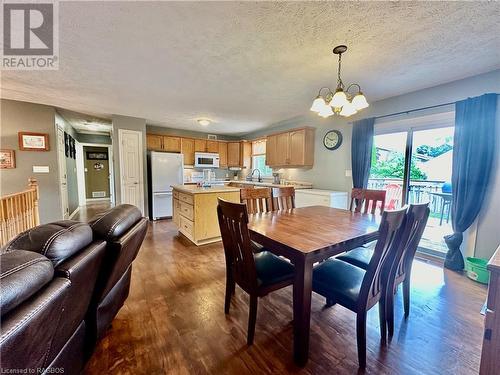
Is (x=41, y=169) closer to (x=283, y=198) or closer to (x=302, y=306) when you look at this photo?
(x=283, y=198)

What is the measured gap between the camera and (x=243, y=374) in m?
1.25

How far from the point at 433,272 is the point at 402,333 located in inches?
57.0

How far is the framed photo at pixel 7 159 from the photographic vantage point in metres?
3.70

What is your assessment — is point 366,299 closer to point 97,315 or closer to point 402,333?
point 402,333

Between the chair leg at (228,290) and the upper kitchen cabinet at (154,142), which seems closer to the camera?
the chair leg at (228,290)

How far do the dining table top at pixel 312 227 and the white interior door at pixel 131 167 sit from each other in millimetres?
3899

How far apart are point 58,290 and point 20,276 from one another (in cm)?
12

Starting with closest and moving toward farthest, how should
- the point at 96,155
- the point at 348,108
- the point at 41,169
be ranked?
the point at 348,108 < the point at 41,169 < the point at 96,155

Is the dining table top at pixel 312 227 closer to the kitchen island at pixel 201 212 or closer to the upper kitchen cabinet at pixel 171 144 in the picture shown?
the kitchen island at pixel 201 212

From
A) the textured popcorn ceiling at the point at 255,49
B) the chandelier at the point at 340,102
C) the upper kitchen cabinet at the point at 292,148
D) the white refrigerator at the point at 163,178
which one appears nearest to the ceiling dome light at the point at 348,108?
the chandelier at the point at 340,102

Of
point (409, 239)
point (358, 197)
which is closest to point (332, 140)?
point (358, 197)

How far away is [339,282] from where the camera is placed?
4.71ft

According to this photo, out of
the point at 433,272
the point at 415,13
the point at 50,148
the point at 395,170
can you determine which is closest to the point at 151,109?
the point at 50,148

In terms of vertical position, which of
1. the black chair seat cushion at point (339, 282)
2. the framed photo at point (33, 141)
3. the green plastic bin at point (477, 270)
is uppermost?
the framed photo at point (33, 141)
